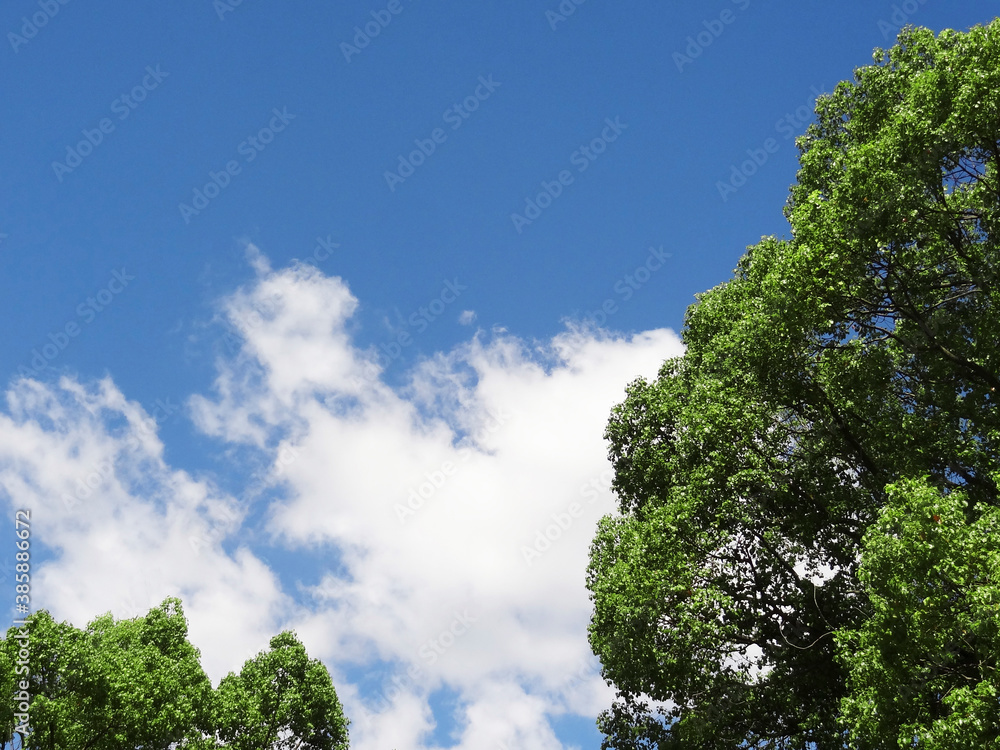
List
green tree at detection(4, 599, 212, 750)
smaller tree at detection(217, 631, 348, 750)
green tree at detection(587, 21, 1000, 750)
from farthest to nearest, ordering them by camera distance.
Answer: smaller tree at detection(217, 631, 348, 750) → green tree at detection(4, 599, 212, 750) → green tree at detection(587, 21, 1000, 750)

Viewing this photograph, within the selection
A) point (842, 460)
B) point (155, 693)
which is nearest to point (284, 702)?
point (155, 693)

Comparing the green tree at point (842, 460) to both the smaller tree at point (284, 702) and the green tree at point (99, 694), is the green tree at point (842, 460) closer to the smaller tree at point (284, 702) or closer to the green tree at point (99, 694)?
the green tree at point (99, 694)

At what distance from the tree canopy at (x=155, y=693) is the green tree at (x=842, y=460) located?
14.1 metres

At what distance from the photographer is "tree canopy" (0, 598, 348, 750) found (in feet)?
65.7

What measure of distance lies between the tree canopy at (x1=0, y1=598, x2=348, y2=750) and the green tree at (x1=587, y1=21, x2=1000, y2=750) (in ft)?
46.2

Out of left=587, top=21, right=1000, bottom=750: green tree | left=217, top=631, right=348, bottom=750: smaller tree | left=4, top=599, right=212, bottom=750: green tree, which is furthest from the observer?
left=217, top=631, right=348, bottom=750: smaller tree

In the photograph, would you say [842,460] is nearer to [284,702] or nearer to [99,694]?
[99,694]

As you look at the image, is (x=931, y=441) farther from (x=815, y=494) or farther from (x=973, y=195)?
(x=973, y=195)

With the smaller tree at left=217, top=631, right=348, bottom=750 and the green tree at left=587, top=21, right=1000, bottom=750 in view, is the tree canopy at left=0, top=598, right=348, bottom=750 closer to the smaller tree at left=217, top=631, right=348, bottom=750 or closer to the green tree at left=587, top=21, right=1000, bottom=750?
the smaller tree at left=217, top=631, right=348, bottom=750

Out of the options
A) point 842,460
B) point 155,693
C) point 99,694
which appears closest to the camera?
point 842,460

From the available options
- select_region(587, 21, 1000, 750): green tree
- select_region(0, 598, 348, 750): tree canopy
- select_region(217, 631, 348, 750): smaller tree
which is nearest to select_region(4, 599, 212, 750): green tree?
select_region(0, 598, 348, 750): tree canopy

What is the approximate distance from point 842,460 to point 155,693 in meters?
21.7

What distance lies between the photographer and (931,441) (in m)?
15.6

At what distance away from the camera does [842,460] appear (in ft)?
61.8
